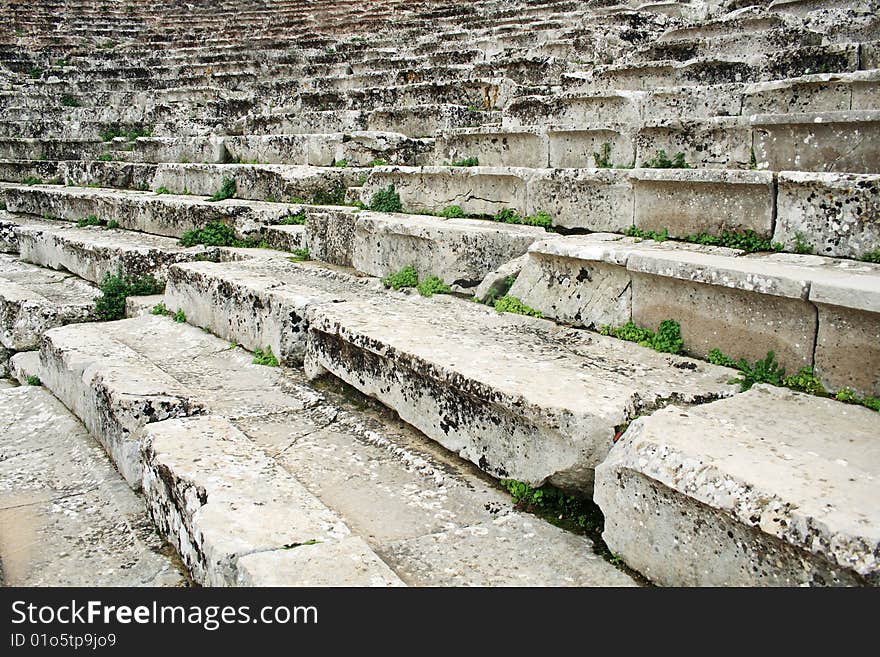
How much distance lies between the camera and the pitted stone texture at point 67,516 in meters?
3.07

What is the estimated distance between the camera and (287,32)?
667 inches

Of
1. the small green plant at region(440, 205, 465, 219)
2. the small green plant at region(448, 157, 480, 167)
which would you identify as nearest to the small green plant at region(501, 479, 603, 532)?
the small green plant at region(440, 205, 465, 219)

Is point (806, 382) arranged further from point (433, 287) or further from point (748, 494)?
point (433, 287)

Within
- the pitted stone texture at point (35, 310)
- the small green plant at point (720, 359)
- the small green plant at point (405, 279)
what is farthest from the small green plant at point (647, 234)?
the pitted stone texture at point (35, 310)

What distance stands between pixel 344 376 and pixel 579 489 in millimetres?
1693

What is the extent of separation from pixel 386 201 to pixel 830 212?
11.5ft

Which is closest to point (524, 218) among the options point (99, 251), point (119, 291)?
point (119, 291)

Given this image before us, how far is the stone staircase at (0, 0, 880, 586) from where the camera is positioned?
257 centimetres

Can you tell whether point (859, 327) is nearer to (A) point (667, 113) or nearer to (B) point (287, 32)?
(A) point (667, 113)

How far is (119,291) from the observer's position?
268 inches

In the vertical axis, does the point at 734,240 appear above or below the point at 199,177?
below

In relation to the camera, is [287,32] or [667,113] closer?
[667,113]

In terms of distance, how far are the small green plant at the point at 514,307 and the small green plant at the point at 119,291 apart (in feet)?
12.1
